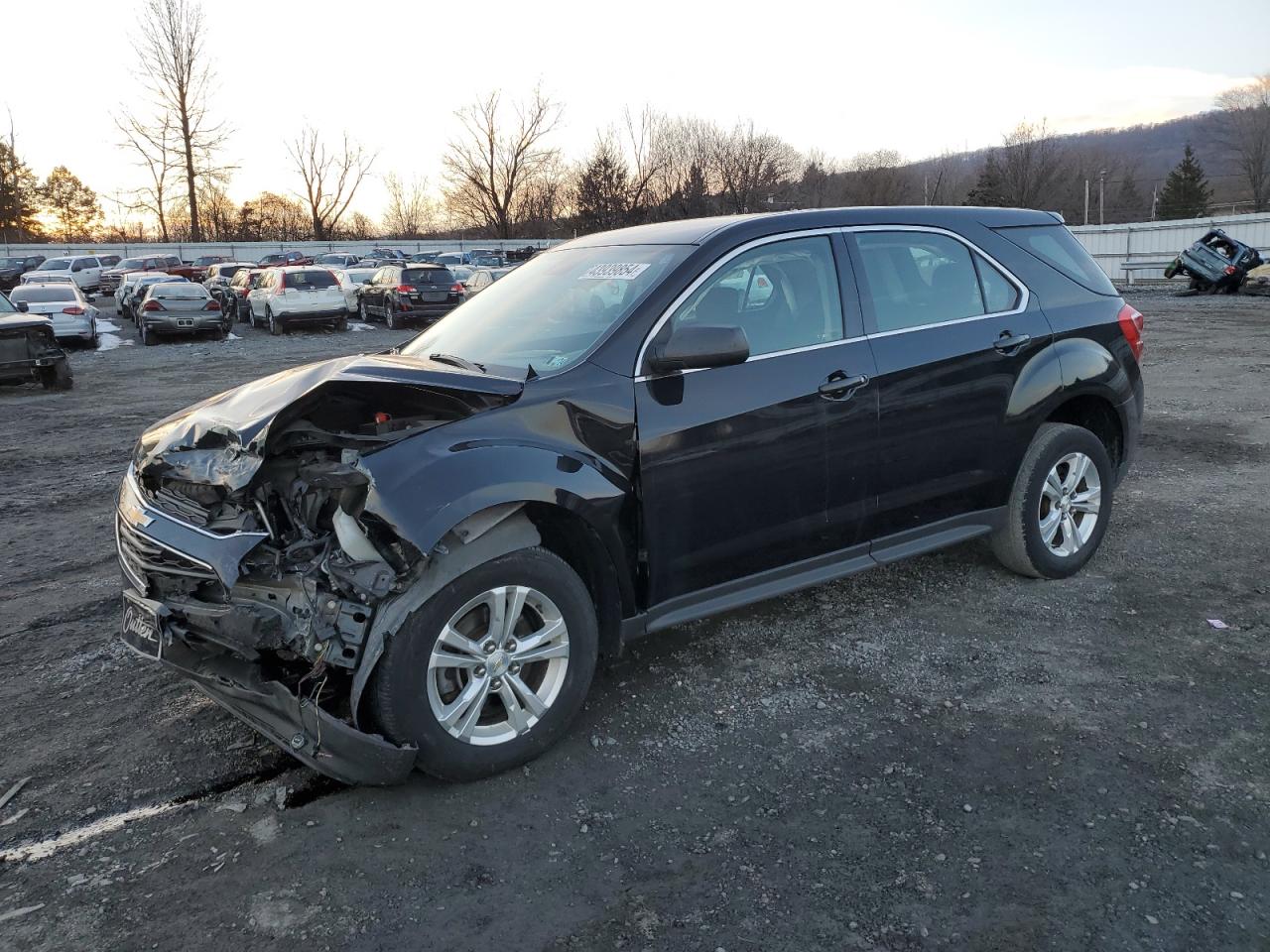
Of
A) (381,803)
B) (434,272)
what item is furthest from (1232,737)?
(434,272)

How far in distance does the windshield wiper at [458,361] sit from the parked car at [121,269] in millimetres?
43412

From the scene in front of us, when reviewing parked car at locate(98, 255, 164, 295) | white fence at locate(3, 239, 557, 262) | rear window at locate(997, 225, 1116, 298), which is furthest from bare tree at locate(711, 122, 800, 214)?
rear window at locate(997, 225, 1116, 298)

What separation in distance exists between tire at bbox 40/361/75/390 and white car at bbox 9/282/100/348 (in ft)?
23.4

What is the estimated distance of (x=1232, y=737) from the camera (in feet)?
11.2

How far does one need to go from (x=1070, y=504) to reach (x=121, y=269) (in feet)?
152

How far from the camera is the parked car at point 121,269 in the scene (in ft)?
138

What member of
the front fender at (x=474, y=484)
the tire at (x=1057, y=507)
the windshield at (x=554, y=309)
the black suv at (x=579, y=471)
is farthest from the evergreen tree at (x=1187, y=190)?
the front fender at (x=474, y=484)

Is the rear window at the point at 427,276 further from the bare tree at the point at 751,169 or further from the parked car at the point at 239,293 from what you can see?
the bare tree at the point at 751,169

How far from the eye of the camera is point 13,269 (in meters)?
42.7

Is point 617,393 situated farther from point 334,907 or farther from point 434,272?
point 434,272

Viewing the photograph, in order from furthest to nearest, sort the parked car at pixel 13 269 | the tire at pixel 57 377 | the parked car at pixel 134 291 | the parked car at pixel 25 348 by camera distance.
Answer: the parked car at pixel 13 269
the parked car at pixel 134 291
the tire at pixel 57 377
the parked car at pixel 25 348

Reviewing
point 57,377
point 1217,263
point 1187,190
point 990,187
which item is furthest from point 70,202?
point 1187,190

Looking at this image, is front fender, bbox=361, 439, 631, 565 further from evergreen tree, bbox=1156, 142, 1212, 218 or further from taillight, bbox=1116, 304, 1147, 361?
evergreen tree, bbox=1156, 142, 1212, 218

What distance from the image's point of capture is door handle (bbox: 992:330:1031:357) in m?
4.56
